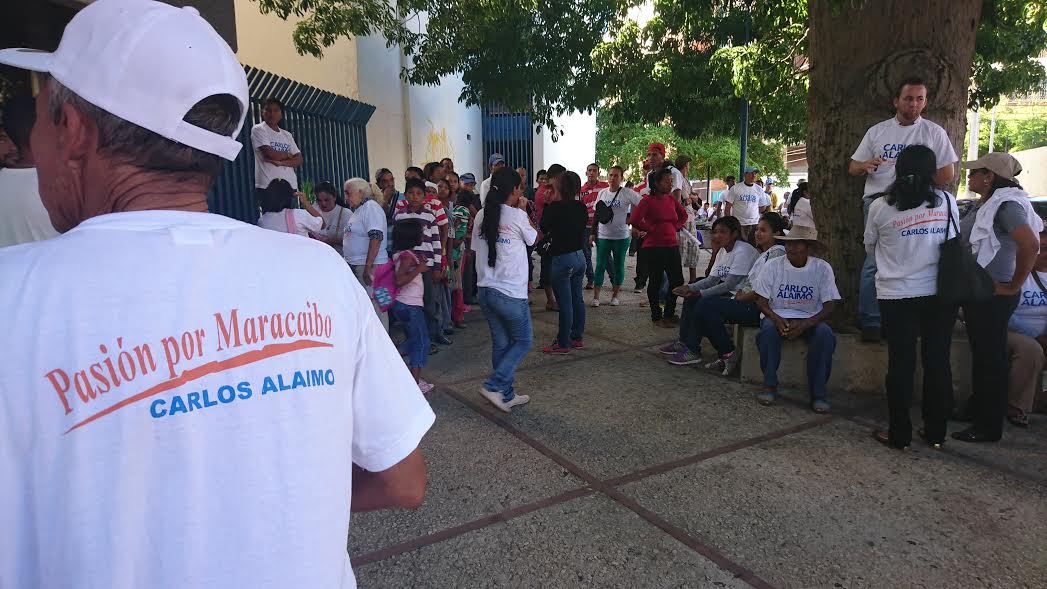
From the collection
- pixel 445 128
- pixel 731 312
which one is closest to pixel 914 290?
pixel 731 312

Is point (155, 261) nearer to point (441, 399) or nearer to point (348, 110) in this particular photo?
point (441, 399)

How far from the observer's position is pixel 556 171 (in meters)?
6.70

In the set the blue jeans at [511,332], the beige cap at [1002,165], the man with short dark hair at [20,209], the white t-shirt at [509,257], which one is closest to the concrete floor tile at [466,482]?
the blue jeans at [511,332]

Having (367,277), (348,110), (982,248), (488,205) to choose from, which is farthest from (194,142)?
(348,110)

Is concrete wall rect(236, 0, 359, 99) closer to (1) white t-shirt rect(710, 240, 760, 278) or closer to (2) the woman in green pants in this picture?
(2) the woman in green pants

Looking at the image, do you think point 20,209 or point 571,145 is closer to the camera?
point 20,209

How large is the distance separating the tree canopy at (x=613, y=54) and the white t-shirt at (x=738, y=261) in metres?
4.98

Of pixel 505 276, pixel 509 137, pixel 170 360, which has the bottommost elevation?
pixel 505 276

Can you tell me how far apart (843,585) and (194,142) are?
2.74 meters

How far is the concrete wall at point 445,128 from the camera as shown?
14023 millimetres

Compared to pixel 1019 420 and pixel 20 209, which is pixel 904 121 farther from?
pixel 20 209

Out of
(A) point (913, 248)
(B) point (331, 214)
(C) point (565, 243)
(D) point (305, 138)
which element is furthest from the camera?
(D) point (305, 138)

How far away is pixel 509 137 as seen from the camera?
1928cm

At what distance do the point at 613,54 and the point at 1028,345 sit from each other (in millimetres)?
9246
